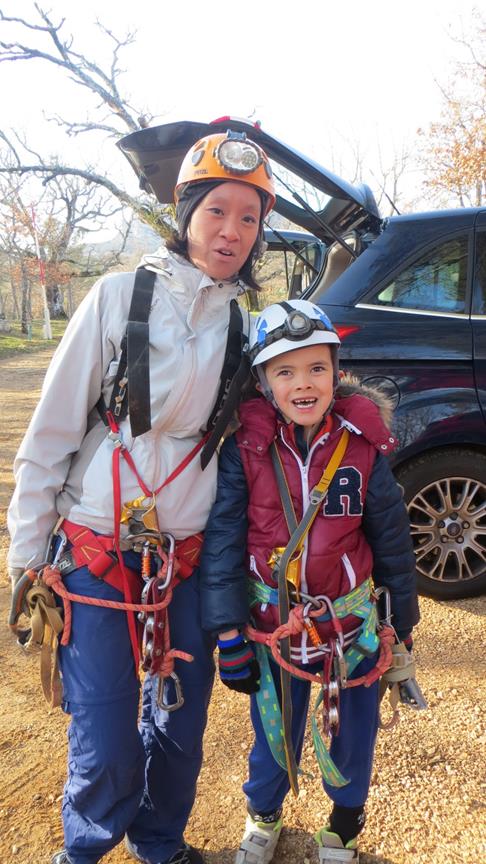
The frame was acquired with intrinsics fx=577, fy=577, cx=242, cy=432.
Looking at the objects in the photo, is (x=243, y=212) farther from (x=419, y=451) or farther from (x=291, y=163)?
(x=419, y=451)

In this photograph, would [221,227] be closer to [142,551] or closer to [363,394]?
[363,394]

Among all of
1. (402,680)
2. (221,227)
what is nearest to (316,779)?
(402,680)

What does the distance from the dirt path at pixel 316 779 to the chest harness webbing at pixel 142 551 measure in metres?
0.73

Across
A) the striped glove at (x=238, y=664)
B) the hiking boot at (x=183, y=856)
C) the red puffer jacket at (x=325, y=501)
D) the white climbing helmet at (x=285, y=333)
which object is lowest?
the hiking boot at (x=183, y=856)

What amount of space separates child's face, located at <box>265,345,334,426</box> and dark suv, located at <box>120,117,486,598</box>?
1.45 metres

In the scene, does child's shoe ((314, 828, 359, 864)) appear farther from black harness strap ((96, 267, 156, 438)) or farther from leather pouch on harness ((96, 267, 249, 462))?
black harness strap ((96, 267, 156, 438))

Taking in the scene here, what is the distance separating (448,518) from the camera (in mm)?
3230

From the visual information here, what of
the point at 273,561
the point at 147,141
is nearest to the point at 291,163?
the point at 147,141

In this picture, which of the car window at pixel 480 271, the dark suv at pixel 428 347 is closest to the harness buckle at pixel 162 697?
the dark suv at pixel 428 347

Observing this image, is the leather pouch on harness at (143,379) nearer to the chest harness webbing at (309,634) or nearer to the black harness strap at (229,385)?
the black harness strap at (229,385)

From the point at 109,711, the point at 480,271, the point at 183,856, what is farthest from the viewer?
the point at 480,271

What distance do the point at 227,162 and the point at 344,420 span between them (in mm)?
800

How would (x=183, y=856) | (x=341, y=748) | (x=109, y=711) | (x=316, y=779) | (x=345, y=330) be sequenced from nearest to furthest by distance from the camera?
(x=109, y=711)
(x=341, y=748)
(x=183, y=856)
(x=316, y=779)
(x=345, y=330)

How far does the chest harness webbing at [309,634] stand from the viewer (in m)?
1.59
